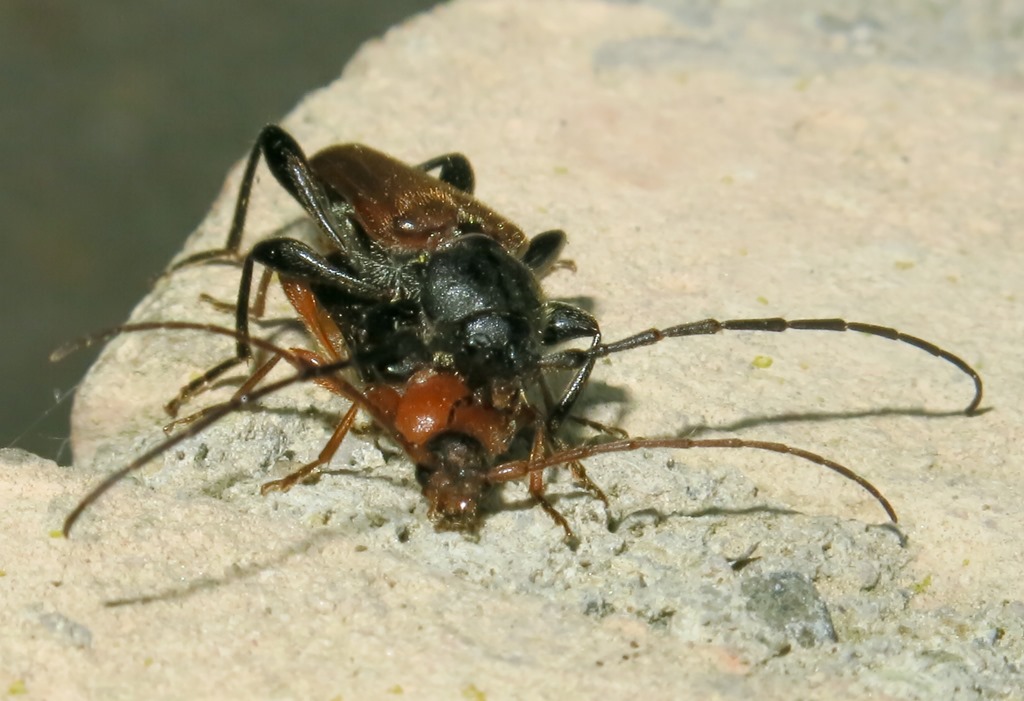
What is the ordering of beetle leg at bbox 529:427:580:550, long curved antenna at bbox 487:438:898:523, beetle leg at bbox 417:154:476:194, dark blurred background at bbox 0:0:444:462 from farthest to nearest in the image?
dark blurred background at bbox 0:0:444:462 < beetle leg at bbox 417:154:476:194 < beetle leg at bbox 529:427:580:550 < long curved antenna at bbox 487:438:898:523

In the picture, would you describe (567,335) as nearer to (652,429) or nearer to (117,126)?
(652,429)

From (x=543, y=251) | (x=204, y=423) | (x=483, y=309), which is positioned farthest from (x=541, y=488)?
(x=543, y=251)

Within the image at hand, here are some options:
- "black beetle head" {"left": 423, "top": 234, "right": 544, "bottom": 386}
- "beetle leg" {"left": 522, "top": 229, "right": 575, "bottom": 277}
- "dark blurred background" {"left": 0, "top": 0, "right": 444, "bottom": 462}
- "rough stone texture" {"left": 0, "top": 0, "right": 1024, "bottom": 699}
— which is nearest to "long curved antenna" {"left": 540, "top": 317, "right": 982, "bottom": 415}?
"black beetle head" {"left": 423, "top": 234, "right": 544, "bottom": 386}

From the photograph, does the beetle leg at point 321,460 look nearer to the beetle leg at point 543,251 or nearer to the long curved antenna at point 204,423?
the long curved antenna at point 204,423

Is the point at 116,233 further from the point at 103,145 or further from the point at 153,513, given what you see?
the point at 153,513

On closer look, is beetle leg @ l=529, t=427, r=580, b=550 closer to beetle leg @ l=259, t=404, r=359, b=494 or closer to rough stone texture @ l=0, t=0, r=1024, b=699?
rough stone texture @ l=0, t=0, r=1024, b=699

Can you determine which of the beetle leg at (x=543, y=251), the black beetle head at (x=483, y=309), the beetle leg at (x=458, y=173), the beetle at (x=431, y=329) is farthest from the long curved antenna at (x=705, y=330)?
the beetle leg at (x=458, y=173)

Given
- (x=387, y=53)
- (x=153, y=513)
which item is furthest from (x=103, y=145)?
(x=153, y=513)
